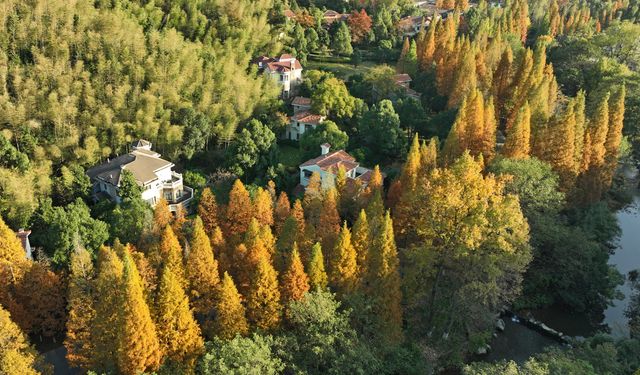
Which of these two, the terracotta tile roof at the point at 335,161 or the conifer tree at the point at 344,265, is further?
the terracotta tile roof at the point at 335,161

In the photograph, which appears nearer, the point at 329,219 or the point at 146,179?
the point at 329,219

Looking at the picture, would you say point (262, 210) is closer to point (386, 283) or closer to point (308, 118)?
point (386, 283)

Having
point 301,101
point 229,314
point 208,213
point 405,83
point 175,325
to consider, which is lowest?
point 229,314

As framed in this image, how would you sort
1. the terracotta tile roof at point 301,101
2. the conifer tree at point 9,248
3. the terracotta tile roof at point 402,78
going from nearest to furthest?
the conifer tree at point 9,248, the terracotta tile roof at point 301,101, the terracotta tile roof at point 402,78

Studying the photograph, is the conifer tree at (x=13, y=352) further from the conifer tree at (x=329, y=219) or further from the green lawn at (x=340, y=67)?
the green lawn at (x=340, y=67)

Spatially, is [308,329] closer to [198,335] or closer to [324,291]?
[324,291]

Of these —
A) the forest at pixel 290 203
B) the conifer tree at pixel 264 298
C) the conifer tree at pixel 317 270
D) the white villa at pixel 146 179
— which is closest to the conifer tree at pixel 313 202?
the forest at pixel 290 203

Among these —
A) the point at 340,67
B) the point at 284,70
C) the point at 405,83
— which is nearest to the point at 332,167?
the point at 284,70

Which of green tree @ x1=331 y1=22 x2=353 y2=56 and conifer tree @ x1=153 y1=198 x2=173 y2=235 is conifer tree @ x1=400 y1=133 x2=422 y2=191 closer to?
conifer tree @ x1=153 y1=198 x2=173 y2=235
